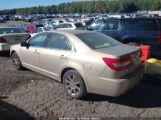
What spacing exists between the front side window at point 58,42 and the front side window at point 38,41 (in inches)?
8.7

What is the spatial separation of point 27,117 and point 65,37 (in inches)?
86.5

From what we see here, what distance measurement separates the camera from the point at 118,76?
17.9ft

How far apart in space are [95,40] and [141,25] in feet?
16.1

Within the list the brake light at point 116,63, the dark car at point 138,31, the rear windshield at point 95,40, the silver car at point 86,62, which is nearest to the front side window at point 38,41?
the silver car at point 86,62

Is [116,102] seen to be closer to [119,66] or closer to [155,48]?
[119,66]

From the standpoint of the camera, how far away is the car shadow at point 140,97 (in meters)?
5.87

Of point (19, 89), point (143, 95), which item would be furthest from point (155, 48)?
point (19, 89)

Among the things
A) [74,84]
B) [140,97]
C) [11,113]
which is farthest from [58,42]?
[140,97]

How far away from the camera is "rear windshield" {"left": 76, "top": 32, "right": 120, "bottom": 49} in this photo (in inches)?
243

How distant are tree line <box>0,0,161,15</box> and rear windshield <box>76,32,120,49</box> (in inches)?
5147

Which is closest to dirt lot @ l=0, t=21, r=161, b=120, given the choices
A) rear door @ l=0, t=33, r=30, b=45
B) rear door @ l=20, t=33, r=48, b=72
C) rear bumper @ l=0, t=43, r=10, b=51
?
rear door @ l=20, t=33, r=48, b=72

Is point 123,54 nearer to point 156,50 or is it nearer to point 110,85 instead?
point 110,85

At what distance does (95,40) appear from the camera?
646cm

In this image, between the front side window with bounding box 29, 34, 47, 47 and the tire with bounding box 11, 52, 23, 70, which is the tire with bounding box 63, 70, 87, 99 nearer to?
Answer: the front side window with bounding box 29, 34, 47, 47
